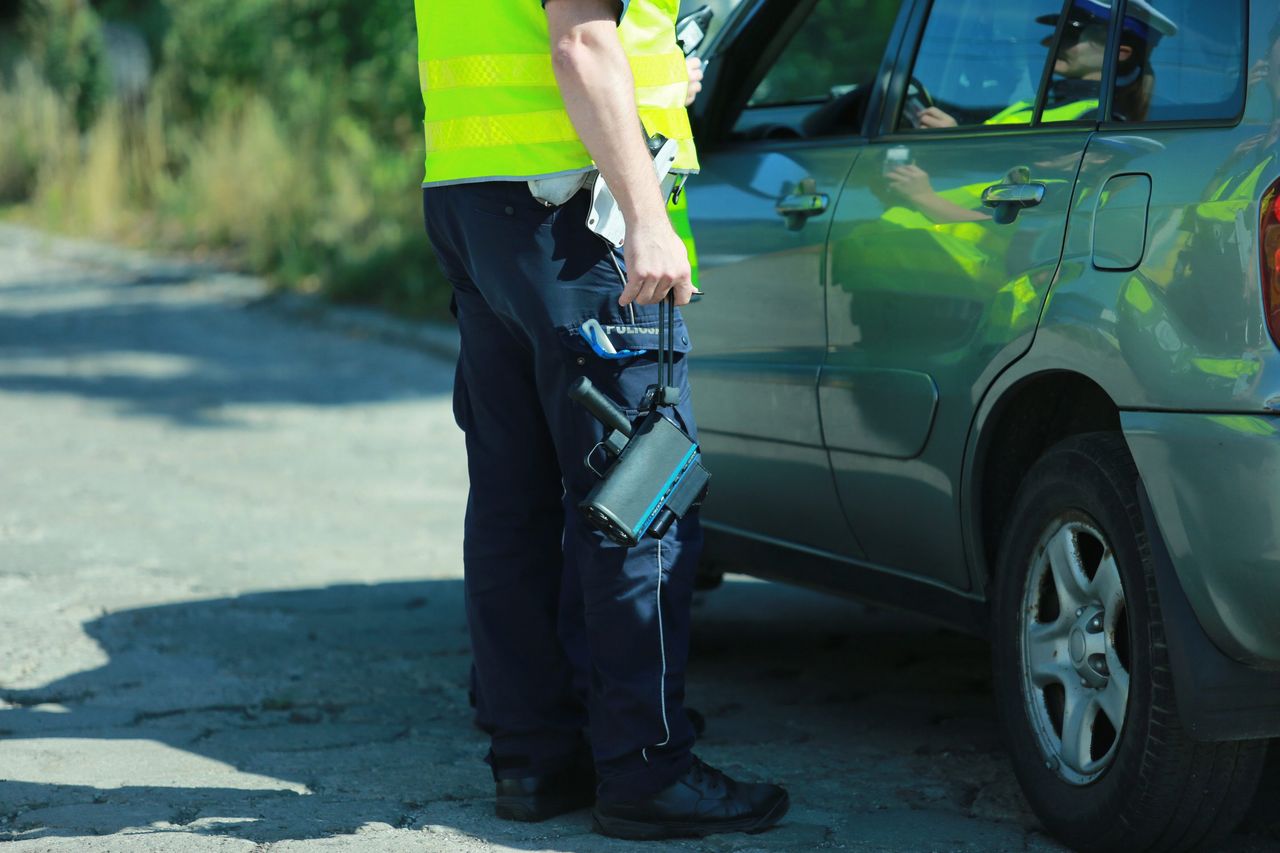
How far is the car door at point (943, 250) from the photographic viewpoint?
3.15 m

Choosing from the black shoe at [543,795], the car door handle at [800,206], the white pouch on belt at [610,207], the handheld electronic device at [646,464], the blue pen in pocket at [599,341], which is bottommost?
the black shoe at [543,795]

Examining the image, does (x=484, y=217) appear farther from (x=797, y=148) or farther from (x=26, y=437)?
(x=26, y=437)

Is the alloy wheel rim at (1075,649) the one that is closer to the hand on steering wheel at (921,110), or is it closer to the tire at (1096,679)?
the tire at (1096,679)

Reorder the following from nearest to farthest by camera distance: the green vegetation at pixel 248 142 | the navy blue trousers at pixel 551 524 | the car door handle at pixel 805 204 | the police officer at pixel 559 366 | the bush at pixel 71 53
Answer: the police officer at pixel 559 366
the navy blue trousers at pixel 551 524
the car door handle at pixel 805 204
the green vegetation at pixel 248 142
the bush at pixel 71 53

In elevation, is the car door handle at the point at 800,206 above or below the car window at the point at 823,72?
below

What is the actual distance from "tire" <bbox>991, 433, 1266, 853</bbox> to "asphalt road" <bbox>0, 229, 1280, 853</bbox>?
7.8 inches

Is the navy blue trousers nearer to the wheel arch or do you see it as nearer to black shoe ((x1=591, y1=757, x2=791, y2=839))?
black shoe ((x1=591, y1=757, x2=791, y2=839))

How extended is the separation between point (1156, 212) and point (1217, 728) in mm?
802

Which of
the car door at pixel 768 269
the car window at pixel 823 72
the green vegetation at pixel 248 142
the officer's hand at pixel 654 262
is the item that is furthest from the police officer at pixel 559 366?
the green vegetation at pixel 248 142

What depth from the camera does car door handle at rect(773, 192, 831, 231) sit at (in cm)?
371

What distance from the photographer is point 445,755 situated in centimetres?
381

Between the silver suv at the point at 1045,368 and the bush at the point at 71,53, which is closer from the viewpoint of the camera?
the silver suv at the point at 1045,368

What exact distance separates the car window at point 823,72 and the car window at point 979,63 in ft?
1.32

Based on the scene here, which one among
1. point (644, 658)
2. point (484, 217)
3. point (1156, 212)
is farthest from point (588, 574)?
point (1156, 212)
